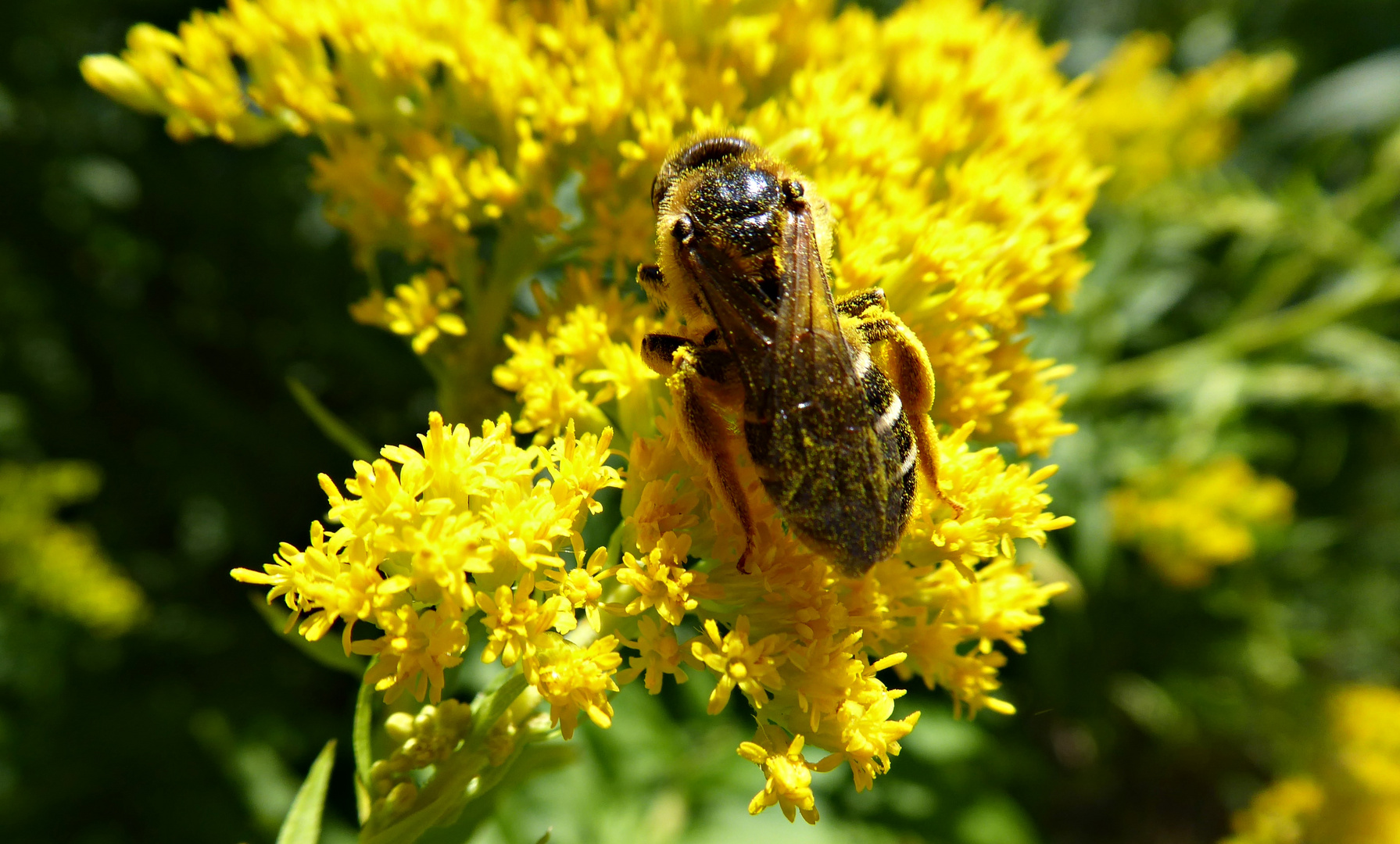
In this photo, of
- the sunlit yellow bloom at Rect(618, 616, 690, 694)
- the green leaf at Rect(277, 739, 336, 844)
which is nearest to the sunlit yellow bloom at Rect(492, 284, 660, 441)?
the sunlit yellow bloom at Rect(618, 616, 690, 694)

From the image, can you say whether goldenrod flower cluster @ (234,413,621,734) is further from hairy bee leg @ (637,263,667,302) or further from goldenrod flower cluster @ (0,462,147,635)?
goldenrod flower cluster @ (0,462,147,635)

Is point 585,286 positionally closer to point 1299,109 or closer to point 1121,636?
point 1121,636

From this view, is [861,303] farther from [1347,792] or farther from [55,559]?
[1347,792]

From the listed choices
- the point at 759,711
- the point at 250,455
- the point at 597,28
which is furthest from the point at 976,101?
the point at 250,455

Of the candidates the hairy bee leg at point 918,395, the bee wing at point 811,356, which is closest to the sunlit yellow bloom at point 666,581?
the bee wing at point 811,356

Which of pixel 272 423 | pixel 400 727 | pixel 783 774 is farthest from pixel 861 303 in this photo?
pixel 272 423

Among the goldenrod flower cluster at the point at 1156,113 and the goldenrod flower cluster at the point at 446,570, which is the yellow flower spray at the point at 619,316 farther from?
the goldenrod flower cluster at the point at 1156,113

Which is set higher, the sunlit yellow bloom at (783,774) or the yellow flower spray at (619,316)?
the yellow flower spray at (619,316)
